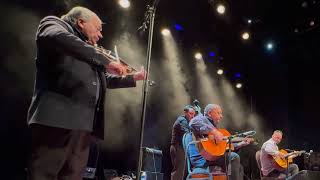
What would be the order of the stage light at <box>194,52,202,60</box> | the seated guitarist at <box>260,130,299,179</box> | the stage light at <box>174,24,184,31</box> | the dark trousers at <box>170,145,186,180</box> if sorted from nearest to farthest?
the dark trousers at <box>170,145,186,180</box>
the seated guitarist at <box>260,130,299,179</box>
the stage light at <box>174,24,184,31</box>
the stage light at <box>194,52,202,60</box>

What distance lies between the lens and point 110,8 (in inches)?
348

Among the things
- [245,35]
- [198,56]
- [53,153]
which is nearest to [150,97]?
[198,56]

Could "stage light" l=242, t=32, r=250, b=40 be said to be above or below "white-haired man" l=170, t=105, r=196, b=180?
above

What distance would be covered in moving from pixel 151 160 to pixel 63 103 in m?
5.24

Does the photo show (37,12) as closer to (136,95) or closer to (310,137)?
(136,95)

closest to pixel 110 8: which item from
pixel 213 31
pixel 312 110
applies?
pixel 213 31

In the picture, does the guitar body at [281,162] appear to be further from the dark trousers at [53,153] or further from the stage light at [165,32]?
the dark trousers at [53,153]

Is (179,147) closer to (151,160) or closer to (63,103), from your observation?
(151,160)

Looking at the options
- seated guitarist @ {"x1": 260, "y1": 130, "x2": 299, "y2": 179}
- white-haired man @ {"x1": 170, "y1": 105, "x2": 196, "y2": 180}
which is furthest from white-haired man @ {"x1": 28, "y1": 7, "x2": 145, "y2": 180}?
seated guitarist @ {"x1": 260, "y1": 130, "x2": 299, "y2": 179}

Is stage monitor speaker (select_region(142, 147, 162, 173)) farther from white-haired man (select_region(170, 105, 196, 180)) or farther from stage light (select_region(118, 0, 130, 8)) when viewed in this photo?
stage light (select_region(118, 0, 130, 8))

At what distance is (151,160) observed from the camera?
7.26m

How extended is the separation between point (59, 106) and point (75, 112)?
0.36ft

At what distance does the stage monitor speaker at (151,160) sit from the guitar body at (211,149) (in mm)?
1906

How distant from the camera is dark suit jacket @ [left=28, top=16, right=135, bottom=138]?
2.19 meters
